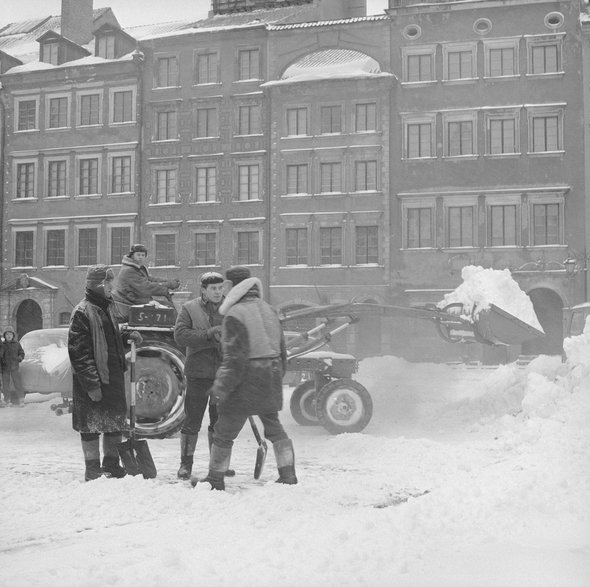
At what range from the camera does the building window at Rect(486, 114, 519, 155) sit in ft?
104

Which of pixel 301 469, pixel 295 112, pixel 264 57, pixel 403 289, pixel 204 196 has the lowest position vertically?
pixel 301 469

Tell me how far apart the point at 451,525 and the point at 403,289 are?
2654 centimetres

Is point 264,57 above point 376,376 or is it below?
above

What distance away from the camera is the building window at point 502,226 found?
31.2m

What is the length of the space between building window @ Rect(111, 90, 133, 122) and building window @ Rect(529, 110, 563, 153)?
16.0m

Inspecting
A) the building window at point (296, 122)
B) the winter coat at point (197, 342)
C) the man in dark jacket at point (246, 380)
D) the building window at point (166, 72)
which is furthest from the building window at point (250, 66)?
the man in dark jacket at point (246, 380)

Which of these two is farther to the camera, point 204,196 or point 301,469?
point 204,196

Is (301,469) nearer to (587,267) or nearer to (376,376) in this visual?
(376,376)

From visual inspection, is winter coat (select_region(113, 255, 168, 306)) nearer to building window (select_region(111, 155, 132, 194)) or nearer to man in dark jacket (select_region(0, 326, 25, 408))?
man in dark jacket (select_region(0, 326, 25, 408))

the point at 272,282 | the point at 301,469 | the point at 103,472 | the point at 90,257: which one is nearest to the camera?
the point at 103,472

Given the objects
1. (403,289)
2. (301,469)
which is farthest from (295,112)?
(301,469)

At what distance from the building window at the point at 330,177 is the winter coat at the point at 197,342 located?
2537 cm

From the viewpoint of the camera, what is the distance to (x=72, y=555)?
16.4 feet

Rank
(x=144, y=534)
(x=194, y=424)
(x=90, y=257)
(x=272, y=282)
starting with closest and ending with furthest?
(x=144, y=534), (x=194, y=424), (x=272, y=282), (x=90, y=257)
